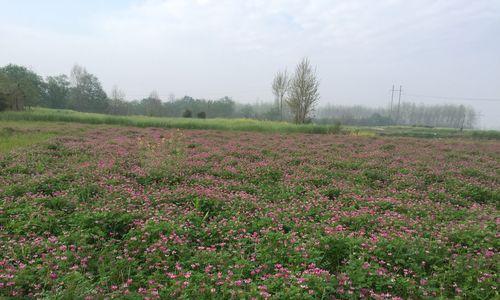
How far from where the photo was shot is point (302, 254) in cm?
394

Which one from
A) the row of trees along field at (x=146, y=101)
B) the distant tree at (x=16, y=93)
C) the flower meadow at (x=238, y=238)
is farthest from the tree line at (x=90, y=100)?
the flower meadow at (x=238, y=238)

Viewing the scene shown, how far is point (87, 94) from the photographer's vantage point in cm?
7519

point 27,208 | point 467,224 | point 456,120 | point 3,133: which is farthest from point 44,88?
point 456,120

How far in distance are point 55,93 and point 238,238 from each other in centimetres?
8093

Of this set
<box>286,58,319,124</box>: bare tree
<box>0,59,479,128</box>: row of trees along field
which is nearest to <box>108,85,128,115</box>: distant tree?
<box>0,59,479,128</box>: row of trees along field

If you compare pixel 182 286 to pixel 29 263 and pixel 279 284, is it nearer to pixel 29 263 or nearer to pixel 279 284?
pixel 279 284

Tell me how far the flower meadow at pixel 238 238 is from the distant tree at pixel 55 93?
73.8 m

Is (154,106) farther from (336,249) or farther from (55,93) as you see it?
(336,249)

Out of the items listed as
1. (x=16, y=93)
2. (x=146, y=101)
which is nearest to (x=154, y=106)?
(x=146, y=101)

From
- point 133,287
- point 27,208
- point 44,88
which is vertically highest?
point 44,88

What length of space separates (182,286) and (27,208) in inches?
140

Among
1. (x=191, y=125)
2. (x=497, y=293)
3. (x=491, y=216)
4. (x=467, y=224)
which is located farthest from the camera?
(x=191, y=125)

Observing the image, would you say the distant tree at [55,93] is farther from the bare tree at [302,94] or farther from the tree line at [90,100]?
the bare tree at [302,94]

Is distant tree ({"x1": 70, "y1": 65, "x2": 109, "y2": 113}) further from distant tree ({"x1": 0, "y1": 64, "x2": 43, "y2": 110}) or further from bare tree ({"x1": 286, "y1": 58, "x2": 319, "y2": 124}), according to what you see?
bare tree ({"x1": 286, "y1": 58, "x2": 319, "y2": 124})
